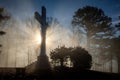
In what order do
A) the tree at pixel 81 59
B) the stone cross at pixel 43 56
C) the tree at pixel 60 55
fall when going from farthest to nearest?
the tree at pixel 60 55 < the tree at pixel 81 59 < the stone cross at pixel 43 56

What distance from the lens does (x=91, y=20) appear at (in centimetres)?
4312

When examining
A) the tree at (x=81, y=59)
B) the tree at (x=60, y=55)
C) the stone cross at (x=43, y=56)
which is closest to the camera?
the stone cross at (x=43, y=56)

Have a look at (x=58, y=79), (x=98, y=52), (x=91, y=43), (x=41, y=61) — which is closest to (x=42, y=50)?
(x=41, y=61)

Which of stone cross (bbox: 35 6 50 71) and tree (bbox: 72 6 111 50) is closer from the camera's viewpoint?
stone cross (bbox: 35 6 50 71)

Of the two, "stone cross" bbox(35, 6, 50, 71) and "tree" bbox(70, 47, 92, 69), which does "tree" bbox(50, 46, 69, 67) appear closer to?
"tree" bbox(70, 47, 92, 69)

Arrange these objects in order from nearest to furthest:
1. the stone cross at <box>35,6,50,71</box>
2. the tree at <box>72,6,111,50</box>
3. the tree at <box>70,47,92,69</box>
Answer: the stone cross at <box>35,6,50,71</box>
the tree at <box>70,47,92,69</box>
the tree at <box>72,6,111,50</box>

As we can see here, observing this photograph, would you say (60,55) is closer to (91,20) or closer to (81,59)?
(81,59)

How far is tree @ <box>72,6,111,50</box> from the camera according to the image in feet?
141

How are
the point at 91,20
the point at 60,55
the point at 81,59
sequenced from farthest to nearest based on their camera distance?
the point at 91,20 < the point at 60,55 < the point at 81,59

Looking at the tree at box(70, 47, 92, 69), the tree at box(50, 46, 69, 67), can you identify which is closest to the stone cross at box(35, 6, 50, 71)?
the tree at box(50, 46, 69, 67)

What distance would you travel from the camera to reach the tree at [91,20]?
141 ft

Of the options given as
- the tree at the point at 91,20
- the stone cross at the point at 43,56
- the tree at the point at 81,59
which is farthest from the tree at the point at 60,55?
the tree at the point at 91,20

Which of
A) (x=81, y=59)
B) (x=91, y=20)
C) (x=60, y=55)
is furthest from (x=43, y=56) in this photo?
(x=91, y=20)

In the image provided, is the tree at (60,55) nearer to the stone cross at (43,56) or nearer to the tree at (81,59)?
the tree at (81,59)
